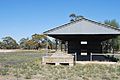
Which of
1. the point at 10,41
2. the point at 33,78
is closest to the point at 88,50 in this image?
the point at 33,78

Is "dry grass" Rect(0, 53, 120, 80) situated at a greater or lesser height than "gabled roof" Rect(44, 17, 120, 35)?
lesser

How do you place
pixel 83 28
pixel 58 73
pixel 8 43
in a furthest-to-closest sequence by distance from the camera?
pixel 8 43 < pixel 83 28 < pixel 58 73

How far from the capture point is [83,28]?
25734 millimetres

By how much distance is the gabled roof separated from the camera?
25266 mm

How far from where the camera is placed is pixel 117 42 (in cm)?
7250

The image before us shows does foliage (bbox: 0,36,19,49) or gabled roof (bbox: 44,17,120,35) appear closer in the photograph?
gabled roof (bbox: 44,17,120,35)

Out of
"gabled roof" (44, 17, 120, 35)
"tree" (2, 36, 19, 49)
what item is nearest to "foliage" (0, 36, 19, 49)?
"tree" (2, 36, 19, 49)

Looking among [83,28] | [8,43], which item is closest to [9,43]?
[8,43]

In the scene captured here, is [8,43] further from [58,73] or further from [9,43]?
[58,73]

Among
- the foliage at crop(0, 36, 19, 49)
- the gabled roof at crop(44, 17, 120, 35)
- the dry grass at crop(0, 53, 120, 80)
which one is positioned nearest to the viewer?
the dry grass at crop(0, 53, 120, 80)

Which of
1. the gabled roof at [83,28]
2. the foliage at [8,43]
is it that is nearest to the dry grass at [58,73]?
the gabled roof at [83,28]

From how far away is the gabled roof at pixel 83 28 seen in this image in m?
25.3

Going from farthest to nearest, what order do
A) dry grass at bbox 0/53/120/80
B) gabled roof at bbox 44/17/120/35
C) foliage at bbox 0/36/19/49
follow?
foliage at bbox 0/36/19/49 → gabled roof at bbox 44/17/120/35 → dry grass at bbox 0/53/120/80

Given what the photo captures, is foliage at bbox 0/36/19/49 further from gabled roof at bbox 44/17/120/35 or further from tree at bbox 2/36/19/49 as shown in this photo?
gabled roof at bbox 44/17/120/35
